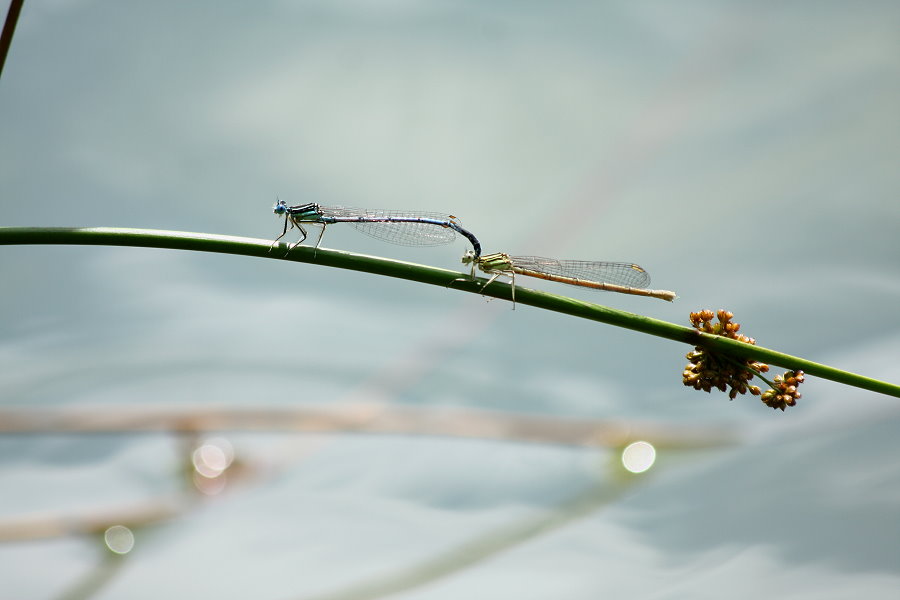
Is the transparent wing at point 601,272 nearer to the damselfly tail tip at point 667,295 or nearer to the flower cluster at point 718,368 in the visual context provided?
the damselfly tail tip at point 667,295

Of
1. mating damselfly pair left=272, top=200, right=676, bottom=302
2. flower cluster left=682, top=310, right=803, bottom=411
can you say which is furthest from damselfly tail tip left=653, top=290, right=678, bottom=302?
flower cluster left=682, top=310, right=803, bottom=411

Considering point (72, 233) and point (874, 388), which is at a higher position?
point (72, 233)

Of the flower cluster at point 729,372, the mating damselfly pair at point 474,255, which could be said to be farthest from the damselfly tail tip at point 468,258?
the flower cluster at point 729,372

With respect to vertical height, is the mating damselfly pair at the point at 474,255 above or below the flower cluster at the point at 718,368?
above

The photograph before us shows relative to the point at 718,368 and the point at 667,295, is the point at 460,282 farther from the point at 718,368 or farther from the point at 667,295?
the point at 667,295

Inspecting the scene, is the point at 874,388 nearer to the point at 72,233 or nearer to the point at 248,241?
the point at 248,241

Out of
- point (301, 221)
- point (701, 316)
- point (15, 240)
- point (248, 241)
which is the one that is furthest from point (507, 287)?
point (301, 221)
